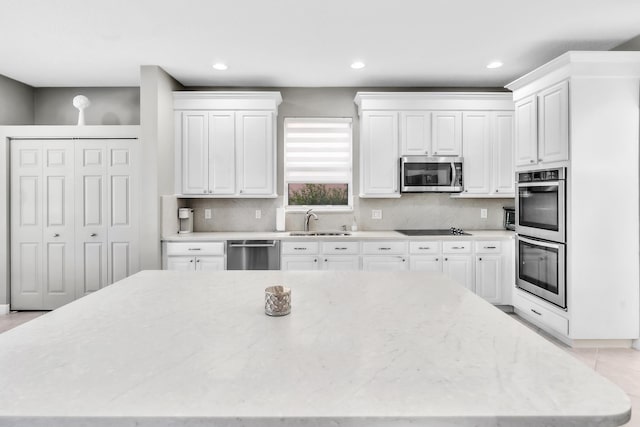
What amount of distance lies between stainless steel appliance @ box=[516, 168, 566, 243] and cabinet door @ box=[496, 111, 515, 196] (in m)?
0.58

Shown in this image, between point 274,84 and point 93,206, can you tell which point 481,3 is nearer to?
point 274,84

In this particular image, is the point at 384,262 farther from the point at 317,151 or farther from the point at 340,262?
the point at 317,151

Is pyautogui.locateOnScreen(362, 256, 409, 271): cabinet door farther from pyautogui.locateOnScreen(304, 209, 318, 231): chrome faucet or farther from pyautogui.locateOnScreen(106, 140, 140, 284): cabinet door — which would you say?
pyautogui.locateOnScreen(106, 140, 140, 284): cabinet door

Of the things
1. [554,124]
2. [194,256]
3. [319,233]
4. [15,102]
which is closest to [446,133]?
[554,124]

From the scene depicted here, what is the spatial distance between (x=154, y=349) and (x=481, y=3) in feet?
9.77

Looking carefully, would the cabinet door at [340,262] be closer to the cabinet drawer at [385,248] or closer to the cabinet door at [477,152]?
the cabinet drawer at [385,248]

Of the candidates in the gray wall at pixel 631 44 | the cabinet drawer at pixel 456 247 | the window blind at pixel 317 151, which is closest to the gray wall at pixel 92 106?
the window blind at pixel 317 151

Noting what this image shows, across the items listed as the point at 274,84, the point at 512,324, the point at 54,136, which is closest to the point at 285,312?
the point at 512,324

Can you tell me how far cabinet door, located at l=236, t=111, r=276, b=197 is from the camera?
4.12 meters

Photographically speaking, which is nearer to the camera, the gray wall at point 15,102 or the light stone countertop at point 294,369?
the light stone countertop at point 294,369

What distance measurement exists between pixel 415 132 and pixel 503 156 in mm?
1079

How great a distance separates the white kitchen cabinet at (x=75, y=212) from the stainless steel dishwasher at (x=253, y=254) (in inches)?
45.4

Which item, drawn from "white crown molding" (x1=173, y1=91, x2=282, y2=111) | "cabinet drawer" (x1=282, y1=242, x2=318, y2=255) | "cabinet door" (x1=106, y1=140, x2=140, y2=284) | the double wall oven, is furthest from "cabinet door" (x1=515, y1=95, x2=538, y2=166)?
"cabinet door" (x1=106, y1=140, x2=140, y2=284)

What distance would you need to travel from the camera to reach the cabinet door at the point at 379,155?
418 centimetres
